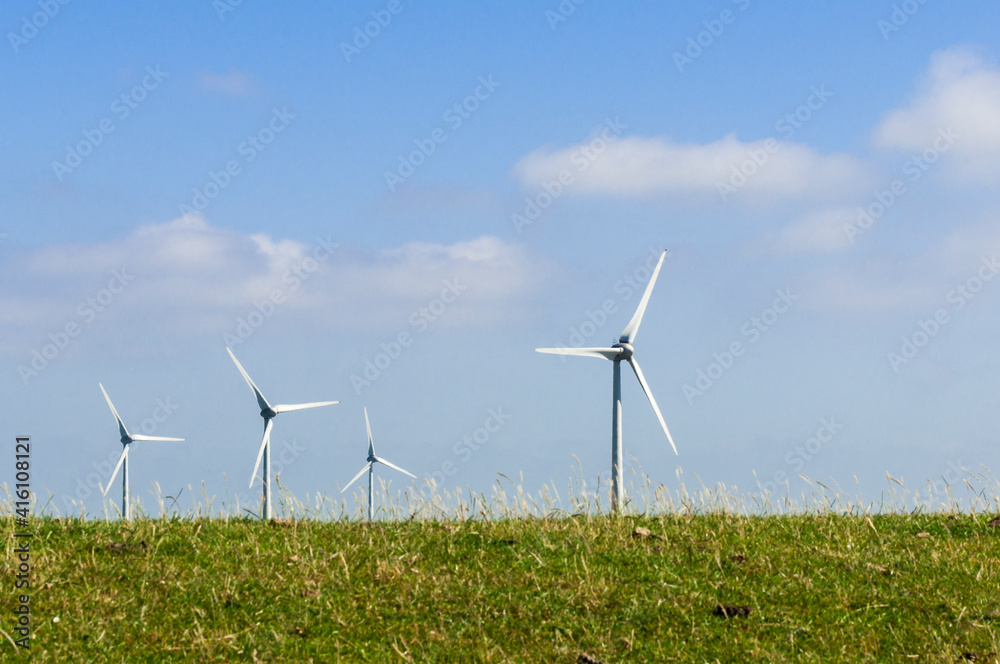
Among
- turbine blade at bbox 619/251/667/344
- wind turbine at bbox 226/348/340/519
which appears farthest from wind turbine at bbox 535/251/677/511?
wind turbine at bbox 226/348/340/519

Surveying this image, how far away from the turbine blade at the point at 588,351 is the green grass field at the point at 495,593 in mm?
6995

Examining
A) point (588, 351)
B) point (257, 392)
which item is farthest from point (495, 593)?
point (257, 392)

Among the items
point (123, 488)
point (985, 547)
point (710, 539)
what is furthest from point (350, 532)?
point (123, 488)

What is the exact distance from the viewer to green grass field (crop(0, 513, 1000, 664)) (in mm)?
11359

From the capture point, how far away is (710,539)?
15273 millimetres

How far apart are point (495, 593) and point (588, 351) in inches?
424

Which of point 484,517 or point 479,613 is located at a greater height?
point 484,517

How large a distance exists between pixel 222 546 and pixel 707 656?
7.41 meters

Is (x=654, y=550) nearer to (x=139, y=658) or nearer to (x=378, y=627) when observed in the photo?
(x=378, y=627)

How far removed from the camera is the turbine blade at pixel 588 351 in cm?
2253

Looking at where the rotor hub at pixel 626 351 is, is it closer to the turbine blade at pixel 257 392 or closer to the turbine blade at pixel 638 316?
the turbine blade at pixel 638 316

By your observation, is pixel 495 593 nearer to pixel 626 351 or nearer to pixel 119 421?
pixel 626 351

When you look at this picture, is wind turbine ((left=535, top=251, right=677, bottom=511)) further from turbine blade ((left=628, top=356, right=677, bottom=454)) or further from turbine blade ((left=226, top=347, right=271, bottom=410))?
turbine blade ((left=226, top=347, right=271, bottom=410))

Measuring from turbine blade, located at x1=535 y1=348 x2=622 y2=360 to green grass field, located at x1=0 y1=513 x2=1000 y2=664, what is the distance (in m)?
6.99
